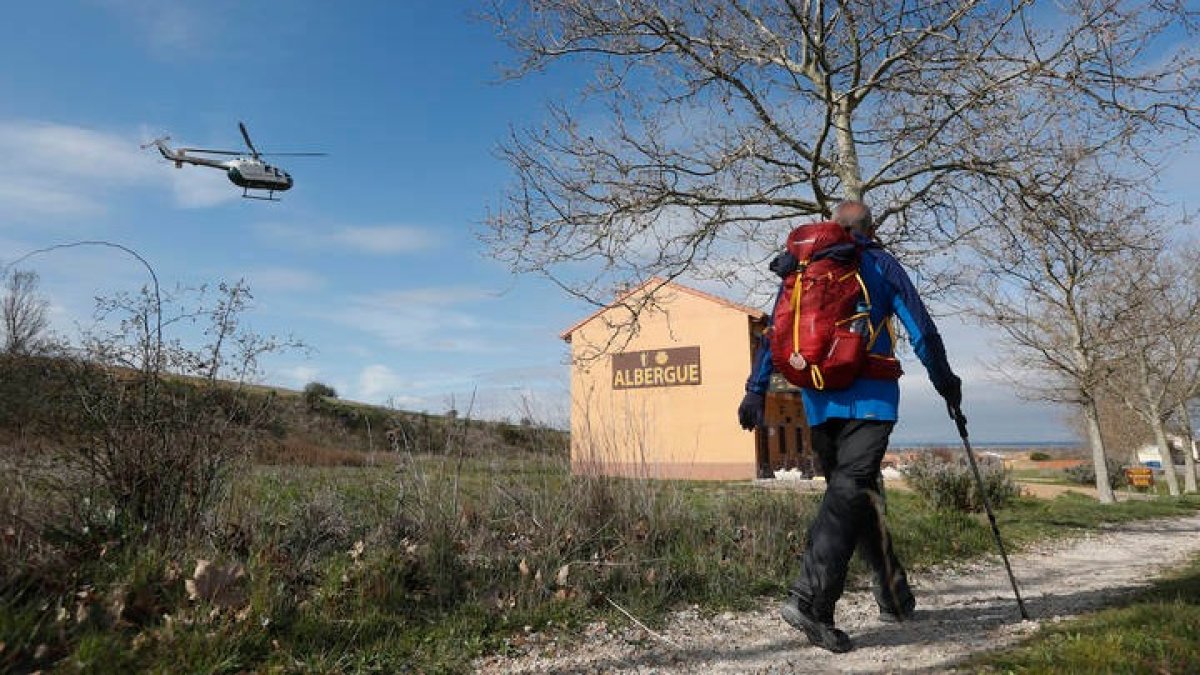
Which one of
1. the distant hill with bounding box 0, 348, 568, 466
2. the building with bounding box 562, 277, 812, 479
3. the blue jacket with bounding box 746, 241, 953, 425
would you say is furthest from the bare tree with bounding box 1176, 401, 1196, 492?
the distant hill with bounding box 0, 348, 568, 466

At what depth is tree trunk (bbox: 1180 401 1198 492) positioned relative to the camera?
2305 centimetres

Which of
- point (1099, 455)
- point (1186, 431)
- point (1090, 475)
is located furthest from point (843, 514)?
point (1090, 475)

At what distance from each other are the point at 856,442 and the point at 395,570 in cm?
230

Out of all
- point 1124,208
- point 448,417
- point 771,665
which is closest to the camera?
point 771,665

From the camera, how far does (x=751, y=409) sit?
371cm

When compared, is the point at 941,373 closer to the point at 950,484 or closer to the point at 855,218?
the point at 855,218

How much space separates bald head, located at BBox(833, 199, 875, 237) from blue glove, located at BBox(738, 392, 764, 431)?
3.30 feet

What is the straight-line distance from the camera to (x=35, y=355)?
390 centimetres

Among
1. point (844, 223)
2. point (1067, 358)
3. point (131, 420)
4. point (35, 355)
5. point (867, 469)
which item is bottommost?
point (867, 469)

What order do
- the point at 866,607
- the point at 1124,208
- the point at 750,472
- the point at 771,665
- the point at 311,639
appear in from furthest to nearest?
1. the point at 750,472
2. the point at 1124,208
3. the point at 866,607
4. the point at 771,665
5. the point at 311,639

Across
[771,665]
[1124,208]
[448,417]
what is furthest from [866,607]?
[1124,208]

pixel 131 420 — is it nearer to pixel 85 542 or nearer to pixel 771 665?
pixel 85 542

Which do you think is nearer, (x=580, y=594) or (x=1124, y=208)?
(x=580, y=594)

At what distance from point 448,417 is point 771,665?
255 cm
